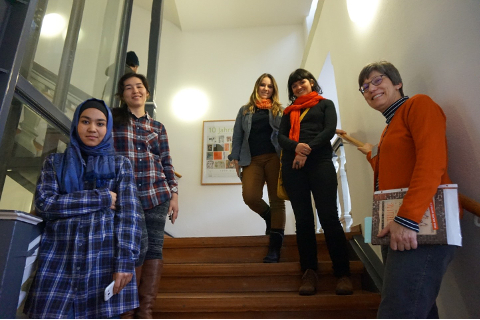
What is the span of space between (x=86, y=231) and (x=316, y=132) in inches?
48.6

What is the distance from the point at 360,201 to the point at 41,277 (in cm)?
177

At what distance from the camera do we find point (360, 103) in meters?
2.10

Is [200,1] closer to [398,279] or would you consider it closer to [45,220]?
[45,220]

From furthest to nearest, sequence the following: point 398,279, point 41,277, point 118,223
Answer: point 118,223
point 41,277
point 398,279

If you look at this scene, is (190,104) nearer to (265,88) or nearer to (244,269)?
(265,88)

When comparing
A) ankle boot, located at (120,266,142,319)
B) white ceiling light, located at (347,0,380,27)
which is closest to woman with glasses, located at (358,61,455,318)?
ankle boot, located at (120,266,142,319)

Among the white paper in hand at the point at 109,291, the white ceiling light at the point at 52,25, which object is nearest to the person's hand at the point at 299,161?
the white paper in hand at the point at 109,291

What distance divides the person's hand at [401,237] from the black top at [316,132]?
2.61ft

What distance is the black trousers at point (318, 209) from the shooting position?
5.44ft

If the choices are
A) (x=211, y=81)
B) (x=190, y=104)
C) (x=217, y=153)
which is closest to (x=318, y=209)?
(x=217, y=153)

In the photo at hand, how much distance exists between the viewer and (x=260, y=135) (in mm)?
2209

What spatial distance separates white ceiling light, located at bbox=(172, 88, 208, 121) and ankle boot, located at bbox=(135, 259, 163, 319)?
10.5 ft

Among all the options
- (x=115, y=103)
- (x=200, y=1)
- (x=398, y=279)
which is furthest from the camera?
(x=200, y=1)

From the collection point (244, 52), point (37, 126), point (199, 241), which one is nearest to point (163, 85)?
point (244, 52)
